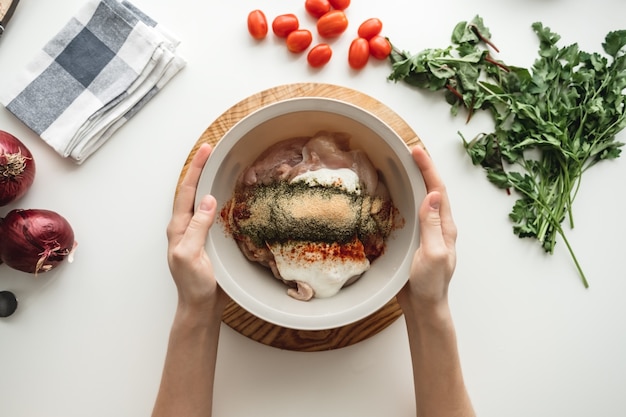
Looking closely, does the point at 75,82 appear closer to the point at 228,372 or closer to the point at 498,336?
the point at 228,372

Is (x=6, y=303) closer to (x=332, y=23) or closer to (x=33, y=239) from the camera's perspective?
(x=33, y=239)

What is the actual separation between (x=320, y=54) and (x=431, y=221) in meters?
0.58

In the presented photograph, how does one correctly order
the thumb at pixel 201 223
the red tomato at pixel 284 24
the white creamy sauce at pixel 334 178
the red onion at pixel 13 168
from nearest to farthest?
the thumb at pixel 201 223
the white creamy sauce at pixel 334 178
the red onion at pixel 13 168
the red tomato at pixel 284 24

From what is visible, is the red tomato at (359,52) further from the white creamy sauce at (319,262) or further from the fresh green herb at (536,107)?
the white creamy sauce at (319,262)

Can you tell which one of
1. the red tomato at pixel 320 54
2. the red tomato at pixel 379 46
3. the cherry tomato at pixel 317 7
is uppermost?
the cherry tomato at pixel 317 7

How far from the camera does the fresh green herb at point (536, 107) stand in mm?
1438

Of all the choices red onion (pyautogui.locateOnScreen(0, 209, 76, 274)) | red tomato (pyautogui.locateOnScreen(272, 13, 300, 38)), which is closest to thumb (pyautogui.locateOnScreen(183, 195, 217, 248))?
red onion (pyautogui.locateOnScreen(0, 209, 76, 274))

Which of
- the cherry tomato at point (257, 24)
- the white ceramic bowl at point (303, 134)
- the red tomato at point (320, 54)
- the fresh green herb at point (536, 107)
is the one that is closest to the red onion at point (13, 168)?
the white ceramic bowl at point (303, 134)

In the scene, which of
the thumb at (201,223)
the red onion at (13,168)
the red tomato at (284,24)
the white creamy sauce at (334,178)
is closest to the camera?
the thumb at (201,223)

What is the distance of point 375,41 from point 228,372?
99 centimetres

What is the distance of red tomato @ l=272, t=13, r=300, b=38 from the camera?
4.78 feet

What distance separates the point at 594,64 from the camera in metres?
1.46

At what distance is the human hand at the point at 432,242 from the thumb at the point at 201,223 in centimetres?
44

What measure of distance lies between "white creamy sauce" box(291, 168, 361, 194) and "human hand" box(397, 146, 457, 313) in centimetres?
17
